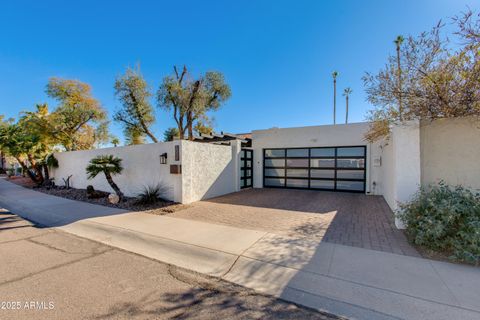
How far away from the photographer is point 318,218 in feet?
19.9

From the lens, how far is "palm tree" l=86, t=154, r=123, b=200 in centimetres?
807

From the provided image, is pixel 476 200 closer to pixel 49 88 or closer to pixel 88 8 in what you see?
pixel 88 8

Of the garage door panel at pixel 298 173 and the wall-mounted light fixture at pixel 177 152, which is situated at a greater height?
the wall-mounted light fixture at pixel 177 152

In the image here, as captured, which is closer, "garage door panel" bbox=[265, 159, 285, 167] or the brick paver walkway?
the brick paver walkway

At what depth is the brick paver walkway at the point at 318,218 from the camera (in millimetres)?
4383

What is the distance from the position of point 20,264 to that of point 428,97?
871cm

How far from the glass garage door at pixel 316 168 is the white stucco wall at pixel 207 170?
2.63 meters

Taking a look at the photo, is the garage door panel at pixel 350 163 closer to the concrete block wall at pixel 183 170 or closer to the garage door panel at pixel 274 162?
the garage door panel at pixel 274 162

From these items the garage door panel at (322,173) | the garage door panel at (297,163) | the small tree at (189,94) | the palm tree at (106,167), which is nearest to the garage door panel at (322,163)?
the garage door panel at (322,173)

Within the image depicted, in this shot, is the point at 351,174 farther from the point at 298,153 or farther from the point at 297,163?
the point at 298,153

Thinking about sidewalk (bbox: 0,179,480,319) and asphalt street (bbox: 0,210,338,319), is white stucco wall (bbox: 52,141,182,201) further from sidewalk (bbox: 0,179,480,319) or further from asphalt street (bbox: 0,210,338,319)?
asphalt street (bbox: 0,210,338,319)

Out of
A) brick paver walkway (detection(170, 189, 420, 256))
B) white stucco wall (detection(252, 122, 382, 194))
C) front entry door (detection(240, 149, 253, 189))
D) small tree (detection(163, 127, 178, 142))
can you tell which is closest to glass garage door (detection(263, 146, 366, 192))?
white stucco wall (detection(252, 122, 382, 194))

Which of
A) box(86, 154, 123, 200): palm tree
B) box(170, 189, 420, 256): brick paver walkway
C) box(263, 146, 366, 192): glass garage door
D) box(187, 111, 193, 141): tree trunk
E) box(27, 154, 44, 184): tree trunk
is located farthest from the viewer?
box(187, 111, 193, 141): tree trunk

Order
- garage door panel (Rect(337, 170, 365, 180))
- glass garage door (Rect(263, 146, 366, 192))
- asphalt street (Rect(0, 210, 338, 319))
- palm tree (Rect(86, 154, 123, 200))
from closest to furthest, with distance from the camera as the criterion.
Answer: asphalt street (Rect(0, 210, 338, 319)) < palm tree (Rect(86, 154, 123, 200)) < garage door panel (Rect(337, 170, 365, 180)) < glass garage door (Rect(263, 146, 366, 192))
